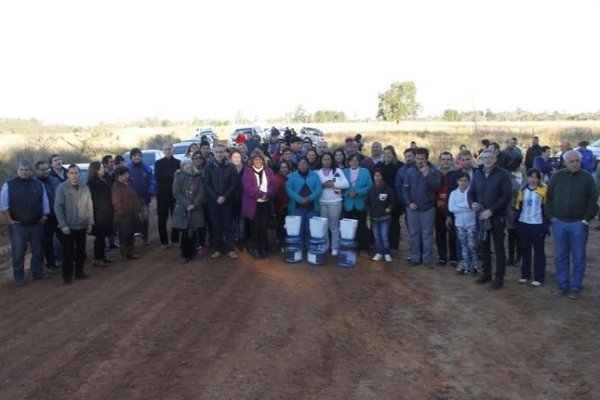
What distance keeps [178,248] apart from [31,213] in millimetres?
2822

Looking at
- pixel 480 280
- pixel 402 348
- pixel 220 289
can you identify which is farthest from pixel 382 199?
pixel 402 348

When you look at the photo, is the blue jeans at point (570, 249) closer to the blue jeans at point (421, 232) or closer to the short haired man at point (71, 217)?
the blue jeans at point (421, 232)

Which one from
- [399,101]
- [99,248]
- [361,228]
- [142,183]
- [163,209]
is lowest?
[99,248]

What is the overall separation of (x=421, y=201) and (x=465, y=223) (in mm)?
803

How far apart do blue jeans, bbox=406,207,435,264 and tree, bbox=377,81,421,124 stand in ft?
218

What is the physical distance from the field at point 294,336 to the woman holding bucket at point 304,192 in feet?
3.19

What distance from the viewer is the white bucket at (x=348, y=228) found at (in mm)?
8930

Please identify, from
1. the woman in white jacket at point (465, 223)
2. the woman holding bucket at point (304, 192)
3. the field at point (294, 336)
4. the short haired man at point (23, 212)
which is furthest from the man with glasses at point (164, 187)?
the woman in white jacket at point (465, 223)

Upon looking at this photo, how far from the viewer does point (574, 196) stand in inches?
289

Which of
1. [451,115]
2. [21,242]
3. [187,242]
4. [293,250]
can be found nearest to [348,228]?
[293,250]

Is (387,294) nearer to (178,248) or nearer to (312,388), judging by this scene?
(312,388)

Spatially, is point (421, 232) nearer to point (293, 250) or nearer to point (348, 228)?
point (348, 228)

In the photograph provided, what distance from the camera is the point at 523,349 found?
580 cm

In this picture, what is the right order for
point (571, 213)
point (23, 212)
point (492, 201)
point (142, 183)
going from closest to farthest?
point (571, 213), point (492, 201), point (23, 212), point (142, 183)
